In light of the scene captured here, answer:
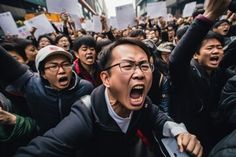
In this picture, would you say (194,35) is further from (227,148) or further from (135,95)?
(227,148)

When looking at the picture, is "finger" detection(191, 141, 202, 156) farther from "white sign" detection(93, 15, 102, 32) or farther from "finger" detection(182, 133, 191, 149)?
"white sign" detection(93, 15, 102, 32)

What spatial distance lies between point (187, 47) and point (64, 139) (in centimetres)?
110

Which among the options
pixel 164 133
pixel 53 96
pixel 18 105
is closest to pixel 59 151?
pixel 164 133

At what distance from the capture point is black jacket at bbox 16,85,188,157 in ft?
4.60

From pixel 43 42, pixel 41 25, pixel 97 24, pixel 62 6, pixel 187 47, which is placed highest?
pixel 62 6

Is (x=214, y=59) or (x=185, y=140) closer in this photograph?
(x=185, y=140)

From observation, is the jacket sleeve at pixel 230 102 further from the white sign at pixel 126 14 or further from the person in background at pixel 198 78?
the white sign at pixel 126 14

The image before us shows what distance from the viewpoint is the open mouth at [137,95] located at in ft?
5.69

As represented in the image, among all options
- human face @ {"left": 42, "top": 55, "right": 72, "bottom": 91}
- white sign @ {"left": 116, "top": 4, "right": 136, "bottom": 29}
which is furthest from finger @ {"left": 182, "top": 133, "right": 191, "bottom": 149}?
white sign @ {"left": 116, "top": 4, "right": 136, "bottom": 29}

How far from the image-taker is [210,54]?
8.47 feet

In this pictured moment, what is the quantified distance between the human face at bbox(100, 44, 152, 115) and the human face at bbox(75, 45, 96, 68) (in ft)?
5.87

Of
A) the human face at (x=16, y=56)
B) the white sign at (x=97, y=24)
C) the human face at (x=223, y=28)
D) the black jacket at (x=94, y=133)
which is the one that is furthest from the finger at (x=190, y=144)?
the white sign at (x=97, y=24)

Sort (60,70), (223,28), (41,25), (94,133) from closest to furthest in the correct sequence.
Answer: (94,133) < (60,70) < (223,28) < (41,25)

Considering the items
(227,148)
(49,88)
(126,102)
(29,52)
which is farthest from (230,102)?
(29,52)
